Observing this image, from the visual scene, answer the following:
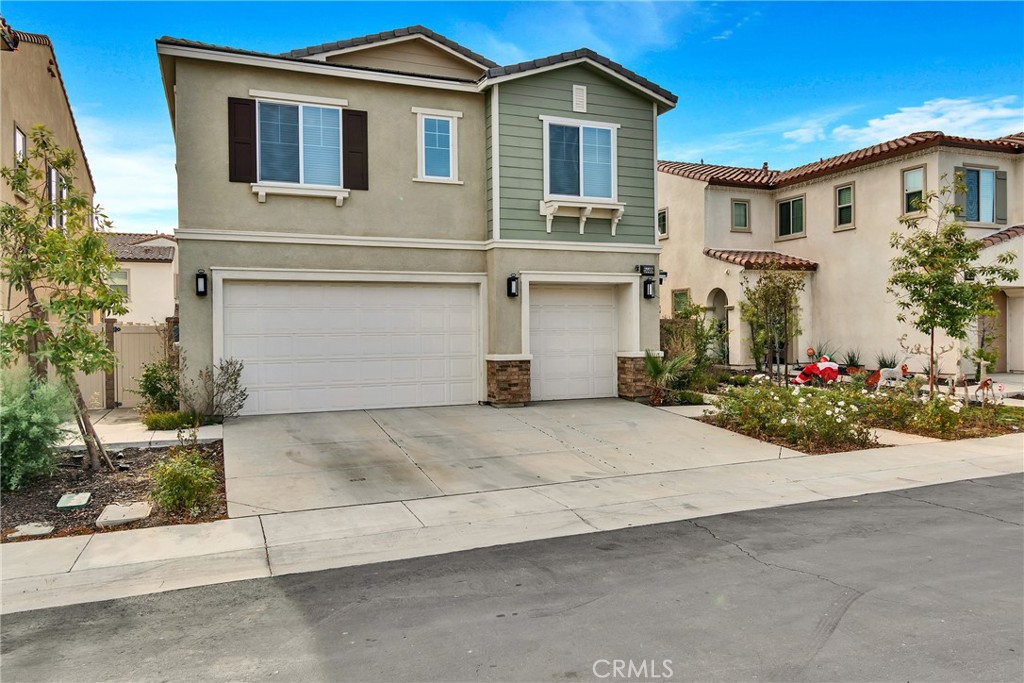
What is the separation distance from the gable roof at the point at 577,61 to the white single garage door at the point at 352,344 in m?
4.05

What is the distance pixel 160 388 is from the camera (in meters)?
11.9

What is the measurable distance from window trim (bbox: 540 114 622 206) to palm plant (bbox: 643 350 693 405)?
10.4 ft

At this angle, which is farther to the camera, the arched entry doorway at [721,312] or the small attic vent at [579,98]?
the arched entry doorway at [721,312]

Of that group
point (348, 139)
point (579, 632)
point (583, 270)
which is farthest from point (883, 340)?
point (579, 632)

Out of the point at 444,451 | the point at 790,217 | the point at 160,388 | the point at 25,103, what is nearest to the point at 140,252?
the point at 25,103

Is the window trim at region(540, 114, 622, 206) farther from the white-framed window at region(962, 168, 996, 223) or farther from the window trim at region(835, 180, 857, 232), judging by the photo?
the white-framed window at region(962, 168, 996, 223)

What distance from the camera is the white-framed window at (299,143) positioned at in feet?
39.8

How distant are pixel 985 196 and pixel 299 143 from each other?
1736cm

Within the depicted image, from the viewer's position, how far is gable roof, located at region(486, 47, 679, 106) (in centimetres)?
1318

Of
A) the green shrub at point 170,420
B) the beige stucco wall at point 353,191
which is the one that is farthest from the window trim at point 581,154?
the green shrub at point 170,420

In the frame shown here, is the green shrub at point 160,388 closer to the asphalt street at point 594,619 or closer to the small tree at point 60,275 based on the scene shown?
the small tree at point 60,275

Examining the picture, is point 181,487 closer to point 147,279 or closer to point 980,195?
point 980,195

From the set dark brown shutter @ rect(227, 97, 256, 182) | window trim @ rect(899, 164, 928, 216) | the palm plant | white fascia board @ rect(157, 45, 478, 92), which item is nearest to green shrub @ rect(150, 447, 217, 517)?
dark brown shutter @ rect(227, 97, 256, 182)

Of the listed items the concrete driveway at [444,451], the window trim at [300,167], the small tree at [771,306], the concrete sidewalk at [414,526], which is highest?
the window trim at [300,167]
